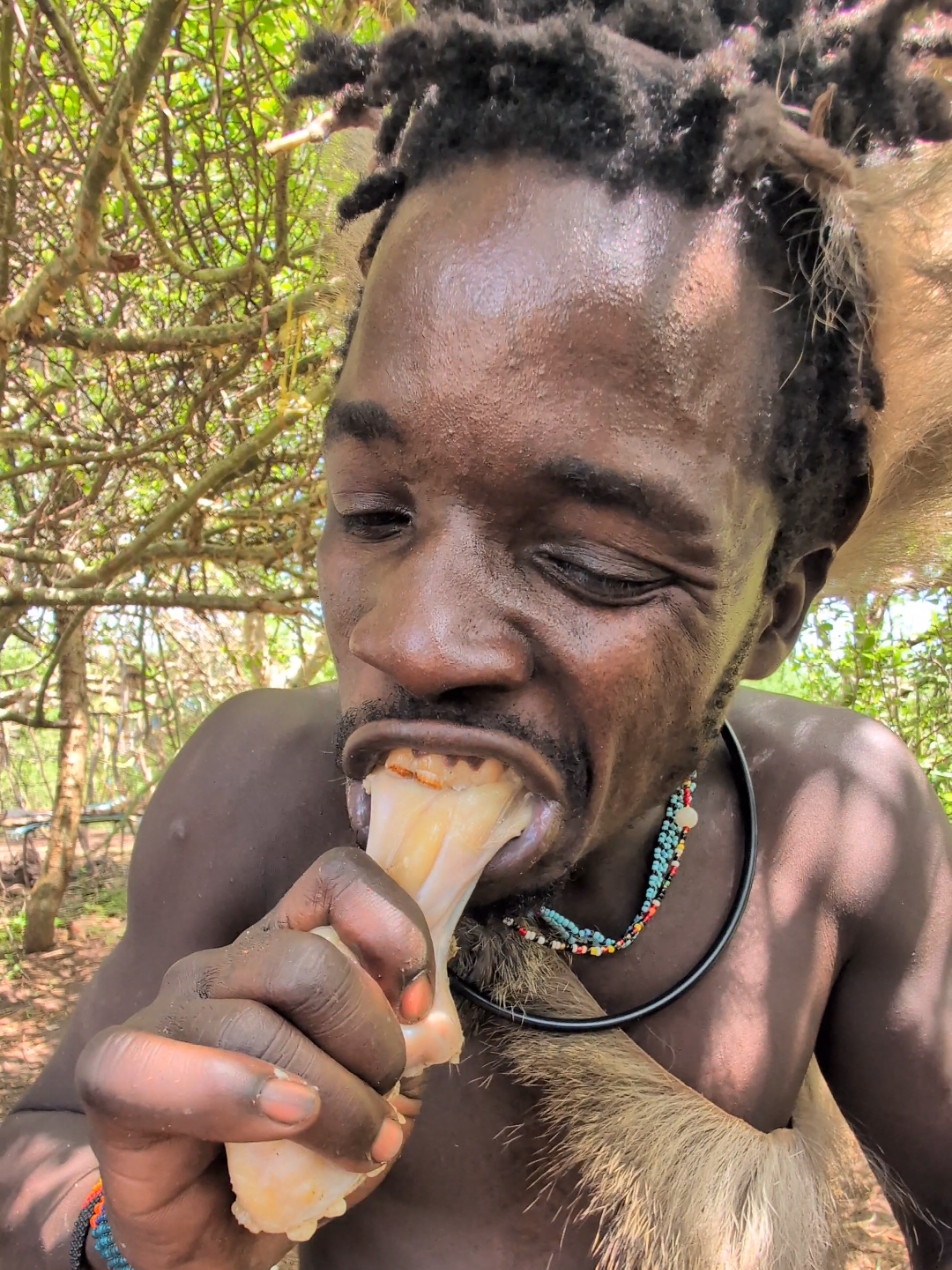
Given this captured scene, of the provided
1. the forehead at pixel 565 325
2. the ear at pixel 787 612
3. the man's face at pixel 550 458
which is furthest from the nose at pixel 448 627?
the ear at pixel 787 612

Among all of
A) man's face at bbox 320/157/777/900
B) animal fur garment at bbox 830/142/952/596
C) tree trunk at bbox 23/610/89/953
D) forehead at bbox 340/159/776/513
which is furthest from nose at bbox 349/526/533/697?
tree trunk at bbox 23/610/89/953

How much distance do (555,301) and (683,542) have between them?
29 cm

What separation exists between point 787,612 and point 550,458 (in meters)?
0.58

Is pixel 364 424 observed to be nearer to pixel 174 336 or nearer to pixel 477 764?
pixel 477 764

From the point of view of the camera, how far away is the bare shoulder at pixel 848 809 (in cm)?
151

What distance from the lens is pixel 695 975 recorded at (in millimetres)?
1422

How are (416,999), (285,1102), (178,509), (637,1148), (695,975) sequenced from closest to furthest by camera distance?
1. (285,1102)
2. (416,999)
3. (637,1148)
4. (695,975)
5. (178,509)

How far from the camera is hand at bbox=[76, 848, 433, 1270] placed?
69 cm

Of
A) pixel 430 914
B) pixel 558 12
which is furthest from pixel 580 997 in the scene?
pixel 558 12

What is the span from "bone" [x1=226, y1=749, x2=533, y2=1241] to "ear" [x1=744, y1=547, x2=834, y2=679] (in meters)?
0.49

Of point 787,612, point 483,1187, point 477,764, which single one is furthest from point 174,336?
point 483,1187

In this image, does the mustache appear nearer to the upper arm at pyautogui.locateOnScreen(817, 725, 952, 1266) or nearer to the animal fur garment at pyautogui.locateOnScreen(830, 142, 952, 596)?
the animal fur garment at pyautogui.locateOnScreen(830, 142, 952, 596)

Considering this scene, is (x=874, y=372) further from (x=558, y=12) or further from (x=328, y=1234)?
(x=328, y=1234)

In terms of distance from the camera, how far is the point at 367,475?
103 centimetres
